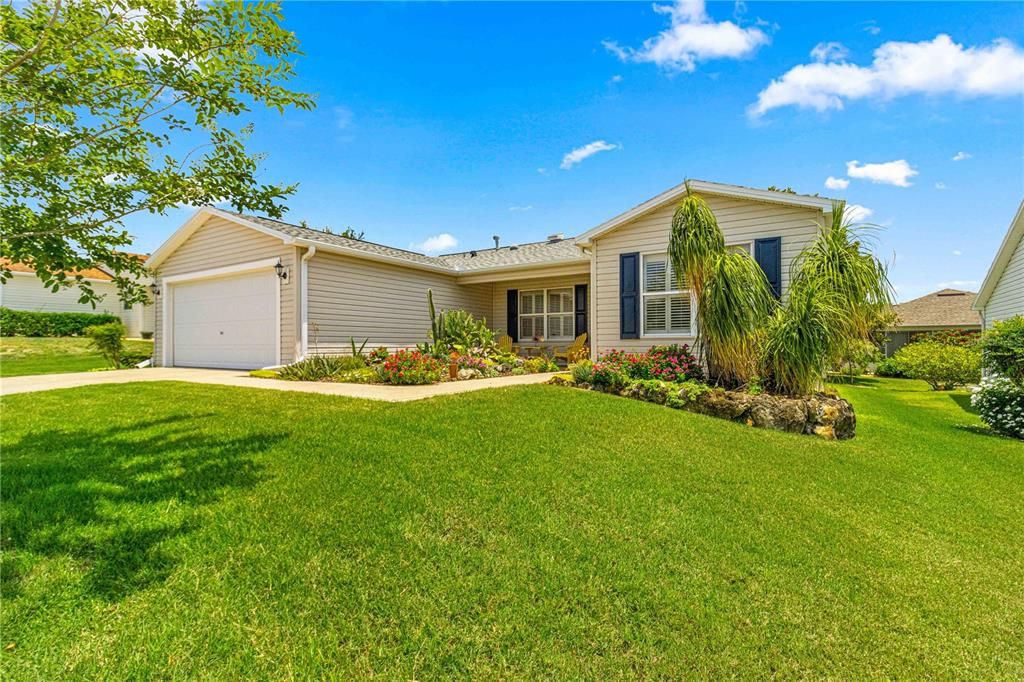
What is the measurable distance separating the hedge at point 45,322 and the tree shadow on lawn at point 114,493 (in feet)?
64.0

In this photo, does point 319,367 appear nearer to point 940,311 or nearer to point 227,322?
point 227,322

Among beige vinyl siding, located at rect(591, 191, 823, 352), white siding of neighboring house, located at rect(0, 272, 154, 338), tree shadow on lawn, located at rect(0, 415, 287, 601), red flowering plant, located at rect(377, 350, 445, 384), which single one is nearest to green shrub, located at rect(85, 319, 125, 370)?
red flowering plant, located at rect(377, 350, 445, 384)

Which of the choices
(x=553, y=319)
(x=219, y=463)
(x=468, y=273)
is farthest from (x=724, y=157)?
(x=219, y=463)

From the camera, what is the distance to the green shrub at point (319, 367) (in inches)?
373

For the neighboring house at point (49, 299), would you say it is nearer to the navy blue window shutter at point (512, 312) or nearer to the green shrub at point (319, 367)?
the green shrub at point (319, 367)

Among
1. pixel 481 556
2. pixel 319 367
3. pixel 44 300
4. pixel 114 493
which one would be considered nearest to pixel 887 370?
pixel 319 367

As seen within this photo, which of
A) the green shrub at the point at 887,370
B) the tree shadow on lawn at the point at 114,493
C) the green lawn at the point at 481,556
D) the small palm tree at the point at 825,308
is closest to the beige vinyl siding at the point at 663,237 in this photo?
the small palm tree at the point at 825,308

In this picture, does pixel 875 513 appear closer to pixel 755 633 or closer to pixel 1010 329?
pixel 755 633

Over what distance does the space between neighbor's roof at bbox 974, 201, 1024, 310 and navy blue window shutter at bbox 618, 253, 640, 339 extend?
861cm

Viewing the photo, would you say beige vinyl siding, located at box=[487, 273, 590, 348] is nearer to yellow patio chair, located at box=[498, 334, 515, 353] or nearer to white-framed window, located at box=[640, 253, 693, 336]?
yellow patio chair, located at box=[498, 334, 515, 353]

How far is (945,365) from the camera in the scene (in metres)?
14.3

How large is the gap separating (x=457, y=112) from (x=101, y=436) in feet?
34.4

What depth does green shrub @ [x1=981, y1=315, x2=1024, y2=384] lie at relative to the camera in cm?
793

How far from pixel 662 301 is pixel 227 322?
36.8ft
